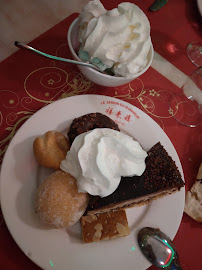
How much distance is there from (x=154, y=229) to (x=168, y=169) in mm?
282

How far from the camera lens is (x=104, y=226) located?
1.06 m

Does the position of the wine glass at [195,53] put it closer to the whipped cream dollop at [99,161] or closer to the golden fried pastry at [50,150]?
the whipped cream dollop at [99,161]

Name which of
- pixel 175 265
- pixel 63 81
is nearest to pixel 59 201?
pixel 175 265

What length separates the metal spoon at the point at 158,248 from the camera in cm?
101

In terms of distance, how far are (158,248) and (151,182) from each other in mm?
282

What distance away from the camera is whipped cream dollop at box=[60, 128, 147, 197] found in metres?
0.97

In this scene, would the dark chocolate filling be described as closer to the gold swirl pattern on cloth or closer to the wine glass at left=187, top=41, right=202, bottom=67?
the gold swirl pattern on cloth

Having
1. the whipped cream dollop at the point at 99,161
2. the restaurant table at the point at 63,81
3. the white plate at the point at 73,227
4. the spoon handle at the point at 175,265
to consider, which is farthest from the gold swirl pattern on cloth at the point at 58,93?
the spoon handle at the point at 175,265

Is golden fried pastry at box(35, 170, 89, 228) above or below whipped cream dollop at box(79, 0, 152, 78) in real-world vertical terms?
below

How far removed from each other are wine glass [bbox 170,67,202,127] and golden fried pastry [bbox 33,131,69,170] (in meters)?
0.74

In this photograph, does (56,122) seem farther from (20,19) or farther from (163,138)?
(20,19)

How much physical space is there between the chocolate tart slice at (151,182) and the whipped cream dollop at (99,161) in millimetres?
83

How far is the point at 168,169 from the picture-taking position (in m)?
1.15

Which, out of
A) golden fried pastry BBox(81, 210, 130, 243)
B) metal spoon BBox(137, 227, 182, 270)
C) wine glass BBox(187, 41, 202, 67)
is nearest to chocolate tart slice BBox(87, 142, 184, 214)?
golden fried pastry BBox(81, 210, 130, 243)
